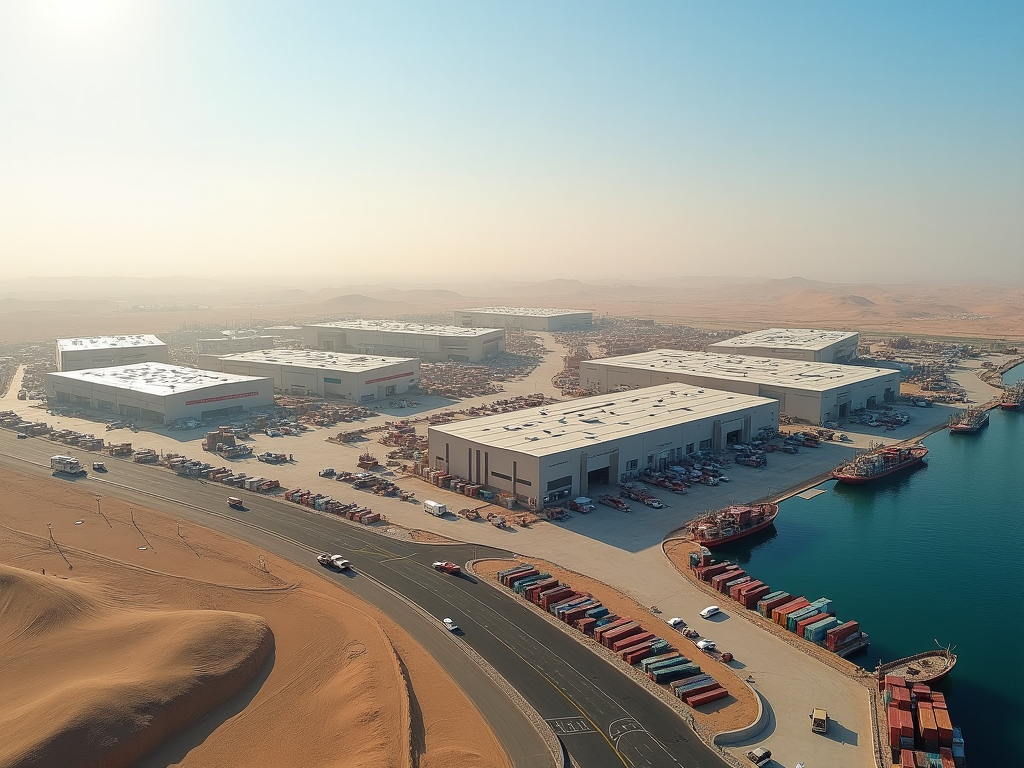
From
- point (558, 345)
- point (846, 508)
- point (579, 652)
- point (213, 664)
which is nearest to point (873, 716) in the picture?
point (579, 652)

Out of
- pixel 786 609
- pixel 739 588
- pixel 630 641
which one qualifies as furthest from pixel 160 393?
pixel 786 609

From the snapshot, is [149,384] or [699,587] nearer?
[699,587]

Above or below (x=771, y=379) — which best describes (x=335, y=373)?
above

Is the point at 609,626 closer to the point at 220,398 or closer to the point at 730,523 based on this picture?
the point at 730,523

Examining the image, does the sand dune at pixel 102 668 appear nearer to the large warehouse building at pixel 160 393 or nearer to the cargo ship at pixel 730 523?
the cargo ship at pixel 730 523

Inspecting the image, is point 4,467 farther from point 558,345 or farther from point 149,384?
point 558,345

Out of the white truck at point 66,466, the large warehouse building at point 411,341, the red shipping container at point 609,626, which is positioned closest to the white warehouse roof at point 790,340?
the large warehouse building at point 411,341
